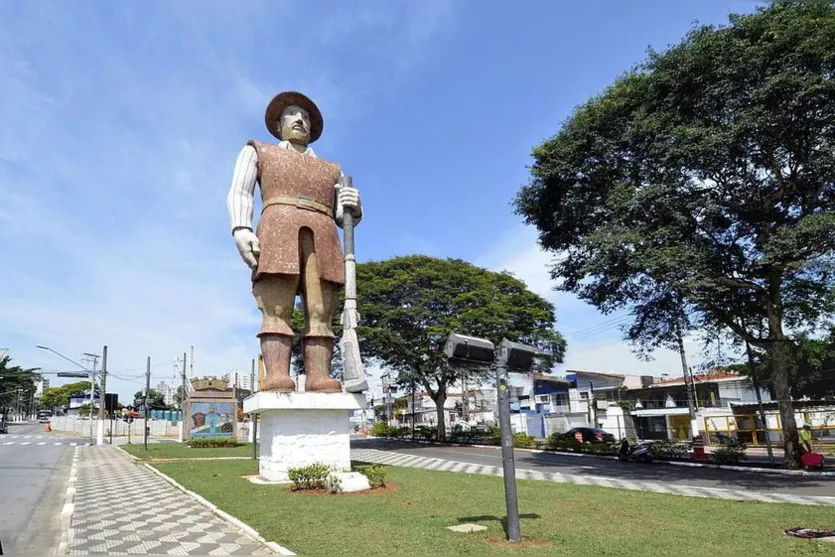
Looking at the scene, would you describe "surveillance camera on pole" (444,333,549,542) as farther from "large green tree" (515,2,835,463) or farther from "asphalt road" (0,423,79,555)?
"large green tree" (515,2,835,463)

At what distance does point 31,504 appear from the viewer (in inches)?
425

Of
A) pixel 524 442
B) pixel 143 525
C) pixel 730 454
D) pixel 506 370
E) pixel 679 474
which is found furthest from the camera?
pixel 524 442

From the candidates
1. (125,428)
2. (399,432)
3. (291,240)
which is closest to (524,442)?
(399,432)

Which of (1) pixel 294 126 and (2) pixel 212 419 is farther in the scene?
(2) pixel 212 419

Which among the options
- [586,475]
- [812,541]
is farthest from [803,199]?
[812,541]

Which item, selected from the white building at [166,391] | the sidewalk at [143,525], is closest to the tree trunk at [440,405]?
the sidewalk at [143,525]

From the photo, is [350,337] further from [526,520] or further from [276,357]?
[526,520]

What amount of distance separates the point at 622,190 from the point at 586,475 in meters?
7.49

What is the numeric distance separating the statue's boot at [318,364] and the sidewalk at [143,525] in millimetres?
3195

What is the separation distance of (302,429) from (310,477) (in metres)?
1.35

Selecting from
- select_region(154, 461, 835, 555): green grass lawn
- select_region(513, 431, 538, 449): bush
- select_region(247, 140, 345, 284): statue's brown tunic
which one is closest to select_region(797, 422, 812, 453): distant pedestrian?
select_region(154, 461, 835, 555): green grass lawn

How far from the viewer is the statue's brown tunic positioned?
1221 cm

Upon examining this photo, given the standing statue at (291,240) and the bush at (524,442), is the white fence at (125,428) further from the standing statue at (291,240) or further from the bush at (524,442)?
the standing statue at (291,240)

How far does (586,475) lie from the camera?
15656 millimetres
